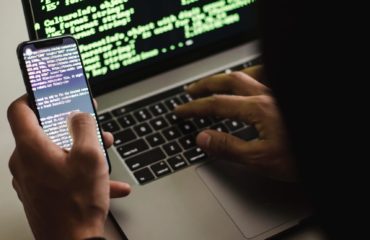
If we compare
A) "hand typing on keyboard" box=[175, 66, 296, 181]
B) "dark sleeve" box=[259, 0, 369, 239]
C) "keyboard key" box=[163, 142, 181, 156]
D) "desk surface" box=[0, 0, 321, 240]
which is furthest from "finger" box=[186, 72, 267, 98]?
"dark sleeve" box=[259, 0, 369, 239]

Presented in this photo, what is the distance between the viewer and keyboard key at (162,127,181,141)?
2.63 feet

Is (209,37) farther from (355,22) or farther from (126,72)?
(355,22)

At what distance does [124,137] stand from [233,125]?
15cm

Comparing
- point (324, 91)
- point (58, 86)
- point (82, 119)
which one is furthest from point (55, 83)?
point (324, 91)

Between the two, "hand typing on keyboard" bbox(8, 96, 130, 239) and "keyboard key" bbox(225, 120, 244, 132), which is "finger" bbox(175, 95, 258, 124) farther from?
"hand typing on keyboard" bbox(8, 96, 130, 239)

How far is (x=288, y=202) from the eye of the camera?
0.73m

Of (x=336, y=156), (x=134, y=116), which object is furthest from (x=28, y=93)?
(x=336, y=156)

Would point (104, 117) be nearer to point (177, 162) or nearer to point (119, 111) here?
point (119, 111)

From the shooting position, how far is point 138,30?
831mm

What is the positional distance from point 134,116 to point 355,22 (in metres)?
0.49

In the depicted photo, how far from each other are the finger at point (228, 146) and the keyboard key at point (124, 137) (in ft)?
0.30

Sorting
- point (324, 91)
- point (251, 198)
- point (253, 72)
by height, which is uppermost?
point (324, 91)

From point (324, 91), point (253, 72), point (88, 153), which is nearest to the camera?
point (324, 91)

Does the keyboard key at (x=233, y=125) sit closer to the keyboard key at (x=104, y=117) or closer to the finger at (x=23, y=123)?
the keyboard key at (x=104, y=117)
